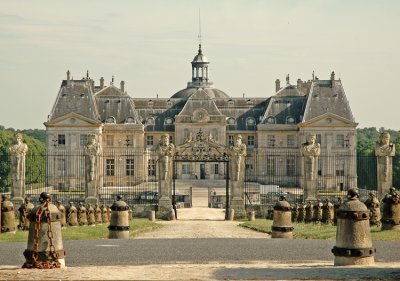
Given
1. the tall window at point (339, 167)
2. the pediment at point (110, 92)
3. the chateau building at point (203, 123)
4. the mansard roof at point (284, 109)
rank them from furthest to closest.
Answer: the pediment at point (110, 92)
the mansard roof at point (284, 109)
the chateau building at point (203, 123)
the tall window at point (339, 167)

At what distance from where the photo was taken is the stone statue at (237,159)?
38438mm

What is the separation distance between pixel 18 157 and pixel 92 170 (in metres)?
3.15

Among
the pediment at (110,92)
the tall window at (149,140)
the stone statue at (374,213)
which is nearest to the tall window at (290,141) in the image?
the tall window at (149,140)

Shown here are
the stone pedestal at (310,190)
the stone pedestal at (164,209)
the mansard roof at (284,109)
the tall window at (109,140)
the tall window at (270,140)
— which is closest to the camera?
the stone pedestal at (310,190)

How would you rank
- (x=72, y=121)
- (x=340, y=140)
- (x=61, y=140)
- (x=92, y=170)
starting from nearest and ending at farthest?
(x=92, y=170) → (x=61, y=140) → (x=72, y=121) → (x=340, y=140)

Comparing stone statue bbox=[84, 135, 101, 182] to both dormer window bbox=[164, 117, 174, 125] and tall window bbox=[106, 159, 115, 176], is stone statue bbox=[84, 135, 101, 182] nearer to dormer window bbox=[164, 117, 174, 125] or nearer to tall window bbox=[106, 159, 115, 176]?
tall window bbox=[106, 159, 115, 176]

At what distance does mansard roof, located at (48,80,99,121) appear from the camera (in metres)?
93.1

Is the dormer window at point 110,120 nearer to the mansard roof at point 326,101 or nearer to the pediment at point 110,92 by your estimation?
the pediment at point 110,92

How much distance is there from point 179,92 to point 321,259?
98626 millimetres

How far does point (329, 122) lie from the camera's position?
307 feet

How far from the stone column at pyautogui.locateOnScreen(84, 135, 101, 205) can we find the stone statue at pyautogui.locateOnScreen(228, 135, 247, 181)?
5.32 meters

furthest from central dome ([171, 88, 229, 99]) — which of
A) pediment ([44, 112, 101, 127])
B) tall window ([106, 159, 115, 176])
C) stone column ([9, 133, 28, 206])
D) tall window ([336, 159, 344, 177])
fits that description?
stone column ([9, 133, 28, 206])

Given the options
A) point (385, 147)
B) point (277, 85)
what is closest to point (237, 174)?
point (385, 147)

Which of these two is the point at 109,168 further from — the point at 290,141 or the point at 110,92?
the point at 290,141
